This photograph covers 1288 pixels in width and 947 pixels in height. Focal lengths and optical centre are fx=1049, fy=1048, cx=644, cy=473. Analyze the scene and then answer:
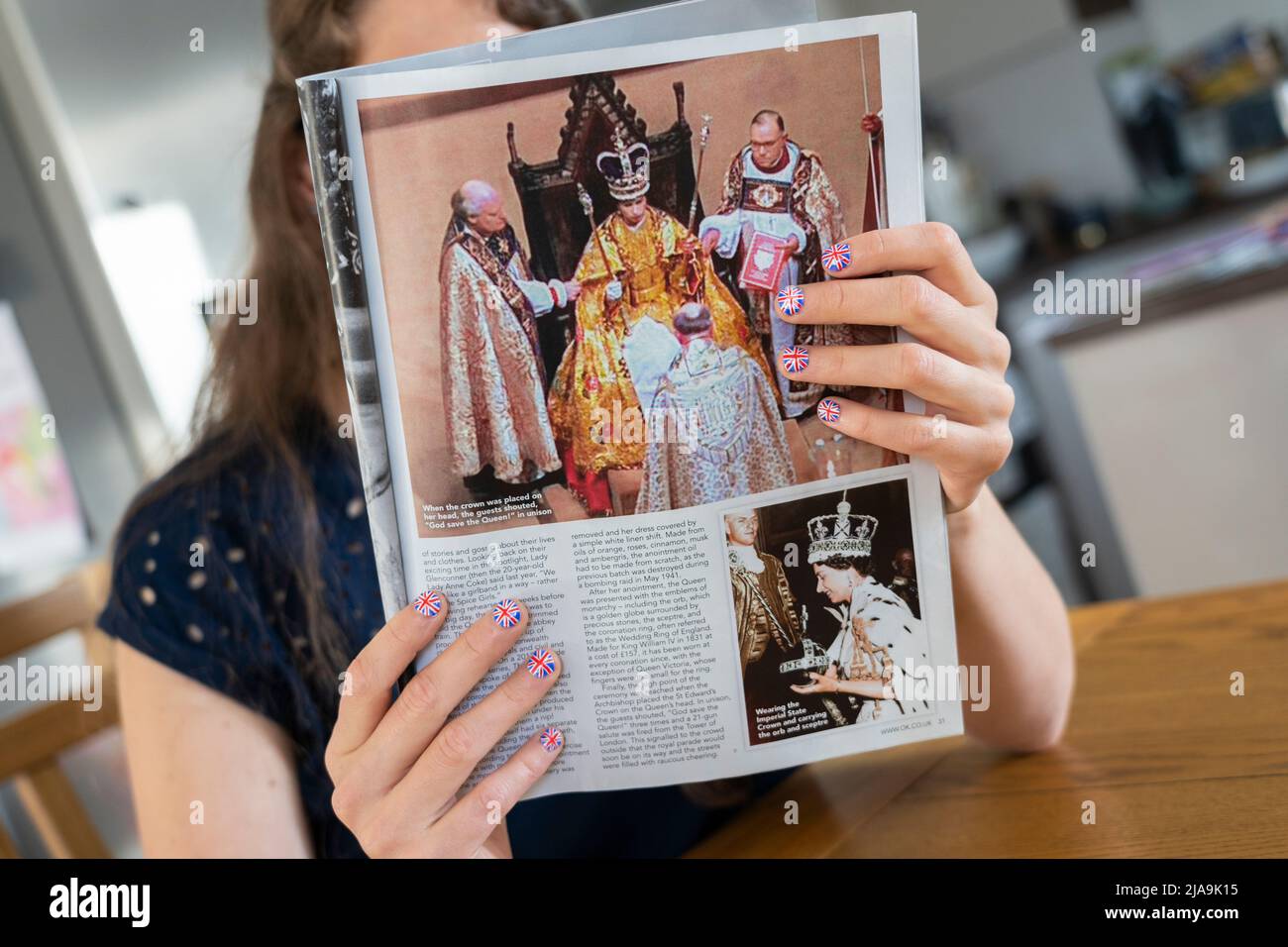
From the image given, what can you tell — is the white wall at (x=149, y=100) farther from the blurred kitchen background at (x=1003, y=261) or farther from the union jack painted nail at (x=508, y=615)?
the union jack painted nail at (x=508, y=615)

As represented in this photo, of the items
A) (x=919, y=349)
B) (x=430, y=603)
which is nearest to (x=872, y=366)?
(x=919, y=349)

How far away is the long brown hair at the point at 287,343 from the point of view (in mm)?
798

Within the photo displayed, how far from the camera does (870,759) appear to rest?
2.41 feet

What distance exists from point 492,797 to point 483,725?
0.04 m

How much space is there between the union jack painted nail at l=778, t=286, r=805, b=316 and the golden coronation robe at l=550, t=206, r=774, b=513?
2 centimetres

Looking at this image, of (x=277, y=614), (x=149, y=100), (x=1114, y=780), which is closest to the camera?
(x=1114, y=780)

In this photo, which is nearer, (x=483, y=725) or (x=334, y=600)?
(x=483, y=725)

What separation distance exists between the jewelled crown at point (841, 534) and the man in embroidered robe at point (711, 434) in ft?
0.10

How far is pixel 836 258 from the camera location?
52 centimetres

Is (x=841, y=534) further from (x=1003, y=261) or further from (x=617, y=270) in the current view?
(x=1003, y=261)

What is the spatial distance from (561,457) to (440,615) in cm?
10

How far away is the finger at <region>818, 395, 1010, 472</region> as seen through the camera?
20.7 inches
